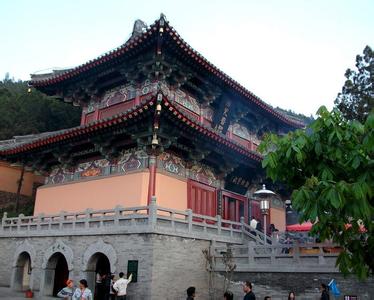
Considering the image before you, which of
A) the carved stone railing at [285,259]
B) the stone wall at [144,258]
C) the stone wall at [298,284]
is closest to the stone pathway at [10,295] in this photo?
the stone wall at [144,258]

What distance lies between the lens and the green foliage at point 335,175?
498cm

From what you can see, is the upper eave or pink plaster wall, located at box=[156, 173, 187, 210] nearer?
the upper eave

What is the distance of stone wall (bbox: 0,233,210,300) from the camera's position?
1212cm

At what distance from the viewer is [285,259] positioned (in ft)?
41.7

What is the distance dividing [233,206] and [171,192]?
13.7 ft

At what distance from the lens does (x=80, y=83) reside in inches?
755

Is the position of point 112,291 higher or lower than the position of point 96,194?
lower

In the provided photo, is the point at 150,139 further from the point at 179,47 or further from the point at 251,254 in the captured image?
the point at 251,254

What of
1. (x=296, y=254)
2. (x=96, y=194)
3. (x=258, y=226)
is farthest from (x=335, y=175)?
(x=258, y=226)

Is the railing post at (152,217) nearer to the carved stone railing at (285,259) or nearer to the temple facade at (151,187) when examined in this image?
the temple facade at (151,187)

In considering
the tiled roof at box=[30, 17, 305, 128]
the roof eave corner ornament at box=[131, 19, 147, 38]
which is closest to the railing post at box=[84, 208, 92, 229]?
the tiled roof at box=[30, 17, 305, 128]

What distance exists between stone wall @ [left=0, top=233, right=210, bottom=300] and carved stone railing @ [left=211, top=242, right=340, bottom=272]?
101cm

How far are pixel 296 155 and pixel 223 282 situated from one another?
8931 millimetres

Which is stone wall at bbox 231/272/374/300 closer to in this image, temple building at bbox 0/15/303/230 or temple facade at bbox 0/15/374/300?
temple facade at bbox 0/15/374/300
